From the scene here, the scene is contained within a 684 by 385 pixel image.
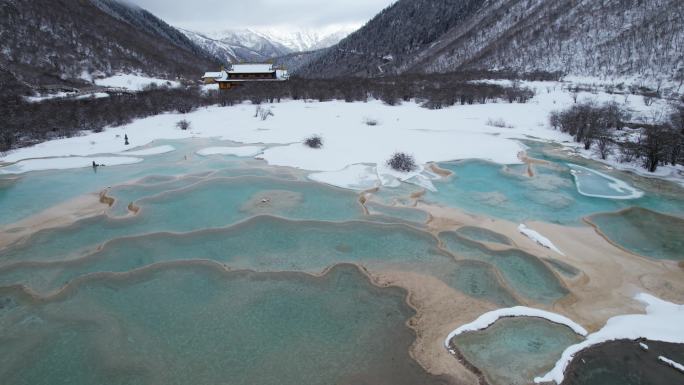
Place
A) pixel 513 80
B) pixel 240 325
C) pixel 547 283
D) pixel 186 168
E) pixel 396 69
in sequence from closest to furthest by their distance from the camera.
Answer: pixel 240 325, pixel 547 283, pixel 186 168, pixel 513 80, pixel 396 69

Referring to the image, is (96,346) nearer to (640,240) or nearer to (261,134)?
(640,240)

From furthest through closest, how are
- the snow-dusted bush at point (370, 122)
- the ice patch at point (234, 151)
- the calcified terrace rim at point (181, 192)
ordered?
1. the snow-dusted bush at point (370, 122)
2. the ice patch at point (234, 151)
3. the calcified terrace rim at point (181, 192)

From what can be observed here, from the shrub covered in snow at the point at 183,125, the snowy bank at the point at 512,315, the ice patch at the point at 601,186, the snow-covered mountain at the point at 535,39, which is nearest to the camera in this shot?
the snowy bank at the point at 512,315

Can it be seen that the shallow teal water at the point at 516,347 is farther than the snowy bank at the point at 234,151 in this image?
No

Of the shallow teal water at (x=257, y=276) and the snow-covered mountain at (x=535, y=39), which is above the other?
the snow-covered mountain at (x=535, y=39)

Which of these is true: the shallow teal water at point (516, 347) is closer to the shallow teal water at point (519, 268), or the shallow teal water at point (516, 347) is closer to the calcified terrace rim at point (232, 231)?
the calcified terrace rim at point (232, 231)

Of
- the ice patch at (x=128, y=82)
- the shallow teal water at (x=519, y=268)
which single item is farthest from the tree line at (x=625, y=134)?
the ice patch at (x=128, y=82)

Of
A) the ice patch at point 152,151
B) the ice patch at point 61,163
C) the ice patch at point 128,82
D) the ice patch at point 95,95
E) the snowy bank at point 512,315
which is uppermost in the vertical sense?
the ice patch at point 128,82

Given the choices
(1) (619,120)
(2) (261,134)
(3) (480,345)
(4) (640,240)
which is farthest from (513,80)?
(3) (480,345)
